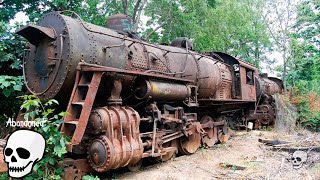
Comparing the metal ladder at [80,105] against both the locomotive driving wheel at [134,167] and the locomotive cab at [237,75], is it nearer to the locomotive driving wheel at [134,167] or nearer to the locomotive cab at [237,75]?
the locomotive driving wheel at [134,167]

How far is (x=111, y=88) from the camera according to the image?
17.1 feet

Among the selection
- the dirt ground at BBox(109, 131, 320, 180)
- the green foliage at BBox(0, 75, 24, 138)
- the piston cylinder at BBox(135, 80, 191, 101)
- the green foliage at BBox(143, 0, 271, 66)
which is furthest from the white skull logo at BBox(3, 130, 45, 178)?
the green foliage at BBox(143, 0, 271, 66)

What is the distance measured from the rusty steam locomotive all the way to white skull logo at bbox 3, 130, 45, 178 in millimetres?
781

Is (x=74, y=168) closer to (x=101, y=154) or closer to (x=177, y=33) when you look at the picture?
(x=101, y=154)

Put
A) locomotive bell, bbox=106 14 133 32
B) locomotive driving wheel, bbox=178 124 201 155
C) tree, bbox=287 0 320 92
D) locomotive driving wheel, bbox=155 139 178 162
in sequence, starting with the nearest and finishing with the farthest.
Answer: locomotive driving wheel, bbox=155 139 178 162, locomotive bell, bbox=106 14 133 32, locomotive driving wheel, bbox=178 124 201 155, tree, bbox=287 0 320 92

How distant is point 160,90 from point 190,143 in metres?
2.27

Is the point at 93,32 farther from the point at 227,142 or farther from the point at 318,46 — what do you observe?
the point at 318,46

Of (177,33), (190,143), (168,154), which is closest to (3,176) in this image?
(168,154)

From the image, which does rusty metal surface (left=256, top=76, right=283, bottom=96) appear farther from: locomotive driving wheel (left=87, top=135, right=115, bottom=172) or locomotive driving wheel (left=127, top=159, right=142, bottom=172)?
locomotive driving wheel (left=87, top=135, right=115, bottom=172)

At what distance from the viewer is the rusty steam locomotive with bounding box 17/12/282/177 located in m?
4.67

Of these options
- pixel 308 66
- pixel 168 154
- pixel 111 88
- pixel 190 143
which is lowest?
pixel 168 154

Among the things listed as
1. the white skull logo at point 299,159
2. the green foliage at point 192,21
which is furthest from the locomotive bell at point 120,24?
the green foliage at point 192,21

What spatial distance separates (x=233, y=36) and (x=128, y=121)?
2229 cm

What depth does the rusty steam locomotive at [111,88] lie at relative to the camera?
4.67 metres
